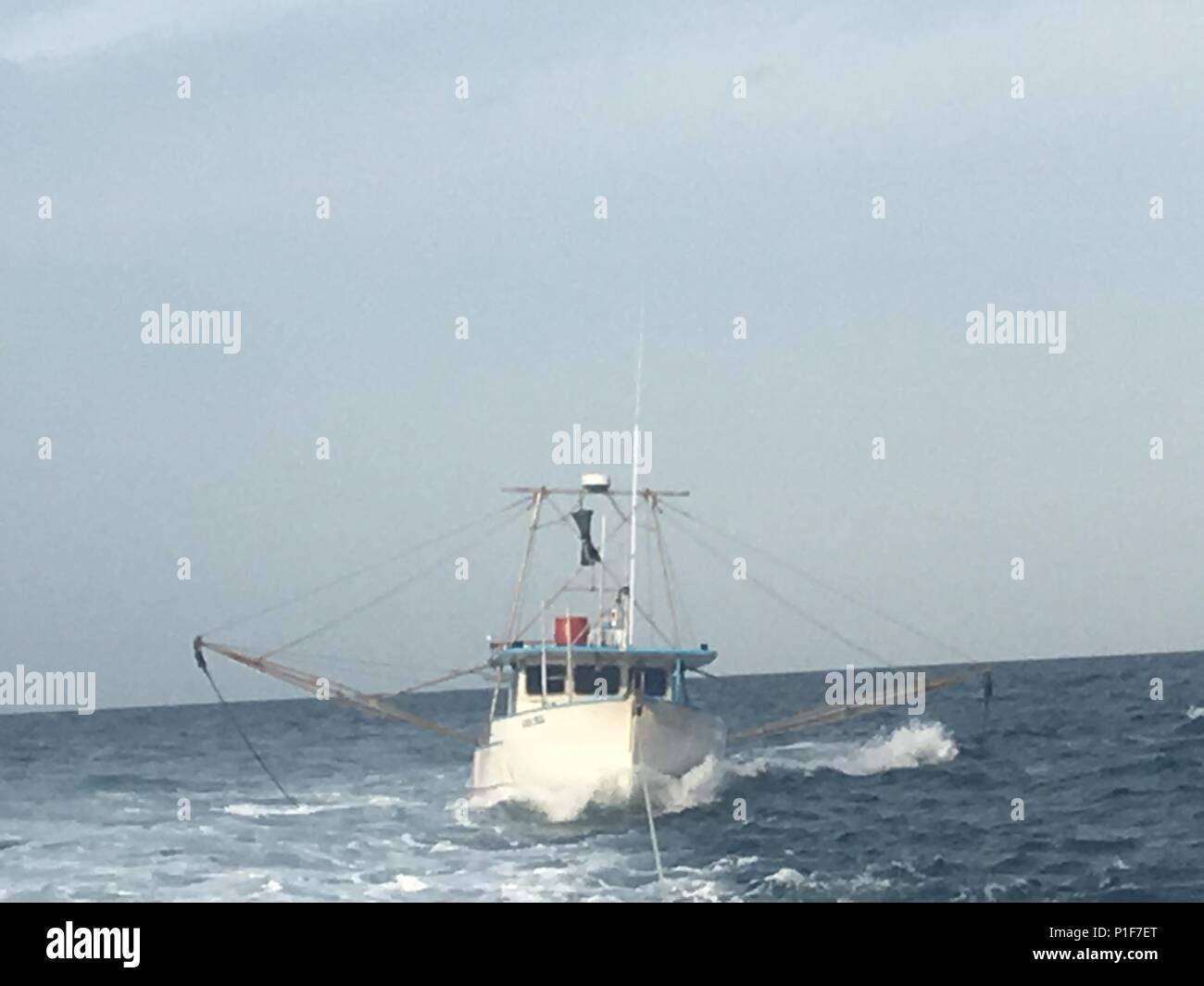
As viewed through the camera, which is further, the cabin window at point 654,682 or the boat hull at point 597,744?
the cabin window at point 654,682

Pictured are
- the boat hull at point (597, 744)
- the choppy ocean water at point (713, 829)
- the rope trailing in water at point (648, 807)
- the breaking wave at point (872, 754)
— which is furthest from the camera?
the breaking wave at point (872, 754)

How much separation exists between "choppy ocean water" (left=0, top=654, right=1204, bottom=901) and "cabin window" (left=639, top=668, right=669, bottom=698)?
2.24 meters

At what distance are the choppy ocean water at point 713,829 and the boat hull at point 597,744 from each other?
2.04 ft

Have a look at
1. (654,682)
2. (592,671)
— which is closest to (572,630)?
(592,671)

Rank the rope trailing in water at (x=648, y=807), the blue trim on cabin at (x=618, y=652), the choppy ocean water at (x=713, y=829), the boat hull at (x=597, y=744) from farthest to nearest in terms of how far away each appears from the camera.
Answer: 1. the blue trim on cabin at (x=618, y=652)
2. the boat hull at (x=597, y=744)
3. the rope trailing in water at (x=648, y=807)
4. the choppy ocean water at (x=713, y=829)

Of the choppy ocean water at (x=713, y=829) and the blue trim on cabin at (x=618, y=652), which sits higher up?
the blue trim on cabin at (x=618, y=652)

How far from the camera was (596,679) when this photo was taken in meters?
43.7

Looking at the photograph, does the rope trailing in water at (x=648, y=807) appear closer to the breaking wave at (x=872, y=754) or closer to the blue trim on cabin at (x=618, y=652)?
the blue trim on cabin at (x=618, y=652)

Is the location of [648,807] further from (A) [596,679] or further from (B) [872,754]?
(B) [872,754]

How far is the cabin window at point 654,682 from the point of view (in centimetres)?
4394

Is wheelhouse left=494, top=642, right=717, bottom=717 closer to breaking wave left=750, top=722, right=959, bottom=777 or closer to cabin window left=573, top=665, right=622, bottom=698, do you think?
cabin window left=573, top=665, right=622, bottom=698

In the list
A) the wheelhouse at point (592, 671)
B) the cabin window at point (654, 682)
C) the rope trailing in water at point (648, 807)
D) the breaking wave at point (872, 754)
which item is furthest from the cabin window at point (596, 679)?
the breaking wave at point (872, 754)
